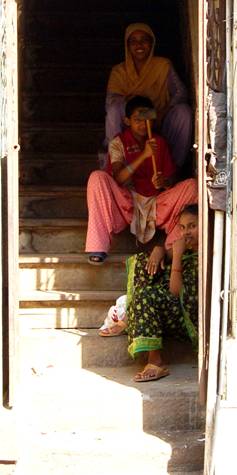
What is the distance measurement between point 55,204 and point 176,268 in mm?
1613

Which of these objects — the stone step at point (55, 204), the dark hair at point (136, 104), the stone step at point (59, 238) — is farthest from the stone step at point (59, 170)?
the dark hair at point (136, 104)

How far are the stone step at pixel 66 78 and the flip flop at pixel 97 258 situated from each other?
2654mm

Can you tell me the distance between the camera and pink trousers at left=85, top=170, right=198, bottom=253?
596 cm

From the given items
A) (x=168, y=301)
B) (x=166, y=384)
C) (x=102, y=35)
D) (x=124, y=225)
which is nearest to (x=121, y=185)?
(x=124, y=225)

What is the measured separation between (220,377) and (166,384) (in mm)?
696

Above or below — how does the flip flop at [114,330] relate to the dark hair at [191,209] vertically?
below

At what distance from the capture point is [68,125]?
791 centimetres

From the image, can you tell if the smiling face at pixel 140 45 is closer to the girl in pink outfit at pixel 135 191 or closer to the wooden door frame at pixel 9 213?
the girl in pink outfit at pixel 135 191

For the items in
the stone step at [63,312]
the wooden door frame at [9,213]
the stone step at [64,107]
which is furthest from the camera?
the stone step at [64,107]

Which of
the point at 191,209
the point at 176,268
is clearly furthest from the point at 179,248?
the point at 191,209

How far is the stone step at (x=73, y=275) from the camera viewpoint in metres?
6.14

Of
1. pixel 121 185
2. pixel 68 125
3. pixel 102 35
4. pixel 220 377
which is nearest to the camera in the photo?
pixel 220 377

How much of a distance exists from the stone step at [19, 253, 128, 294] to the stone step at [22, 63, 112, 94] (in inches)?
97.9

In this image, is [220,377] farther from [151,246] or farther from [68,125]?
[68,125]
